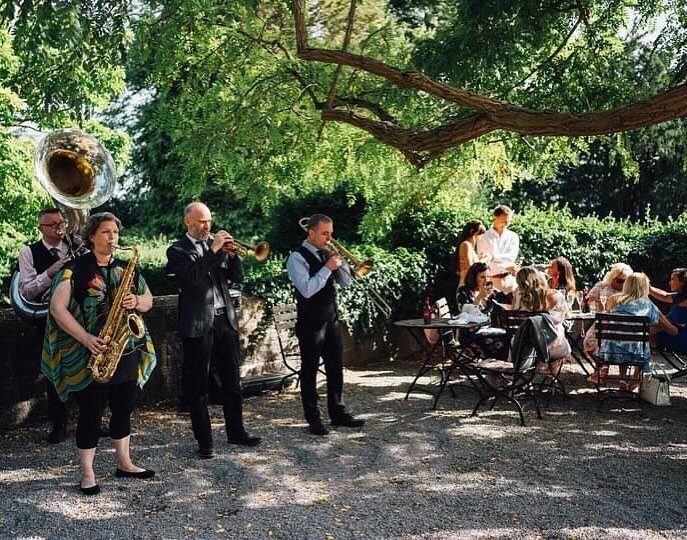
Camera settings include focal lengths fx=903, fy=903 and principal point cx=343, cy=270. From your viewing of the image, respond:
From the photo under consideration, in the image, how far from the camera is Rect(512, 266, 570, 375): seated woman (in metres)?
9.04

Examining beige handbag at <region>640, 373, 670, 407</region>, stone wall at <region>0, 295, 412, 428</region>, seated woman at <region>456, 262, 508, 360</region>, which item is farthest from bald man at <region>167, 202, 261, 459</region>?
beige handbag at <region>640, 373, 670, 407</region>

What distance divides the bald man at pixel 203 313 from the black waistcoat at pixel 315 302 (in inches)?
30.4

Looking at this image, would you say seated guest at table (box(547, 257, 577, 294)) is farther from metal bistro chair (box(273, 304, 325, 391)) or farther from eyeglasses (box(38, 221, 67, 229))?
eyeglasses (box(38, 221, 67, 229))

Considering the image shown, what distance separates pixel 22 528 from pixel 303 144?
6814 mm

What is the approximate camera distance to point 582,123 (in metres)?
7.55

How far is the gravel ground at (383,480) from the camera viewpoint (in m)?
5.61

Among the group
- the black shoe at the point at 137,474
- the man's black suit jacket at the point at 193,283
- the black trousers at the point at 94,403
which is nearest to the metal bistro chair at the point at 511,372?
the man's black suit jacket at the point at 193,283

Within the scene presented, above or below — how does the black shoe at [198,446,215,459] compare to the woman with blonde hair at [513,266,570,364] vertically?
below

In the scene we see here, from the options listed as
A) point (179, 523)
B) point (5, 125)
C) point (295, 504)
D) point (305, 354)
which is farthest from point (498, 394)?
point (5, 125)

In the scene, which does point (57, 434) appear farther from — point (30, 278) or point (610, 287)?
point (610, 287)

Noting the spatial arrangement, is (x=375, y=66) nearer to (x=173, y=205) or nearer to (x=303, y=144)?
(x=303, y=144)

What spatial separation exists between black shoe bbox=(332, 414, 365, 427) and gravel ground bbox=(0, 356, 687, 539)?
101 mm

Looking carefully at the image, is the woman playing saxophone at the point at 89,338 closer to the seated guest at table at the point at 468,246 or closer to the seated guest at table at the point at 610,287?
the seated guest at table at the point at 468,246

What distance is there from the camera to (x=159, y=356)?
9250 millimetres
